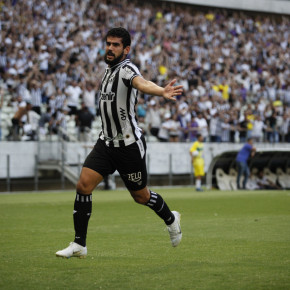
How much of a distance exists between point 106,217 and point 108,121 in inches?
→ 253

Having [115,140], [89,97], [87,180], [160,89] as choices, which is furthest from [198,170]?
[160,89]

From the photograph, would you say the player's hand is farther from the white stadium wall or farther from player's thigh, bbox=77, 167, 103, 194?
the white stadium wall

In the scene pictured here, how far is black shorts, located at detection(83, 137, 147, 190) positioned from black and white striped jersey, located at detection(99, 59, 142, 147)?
0.24 ft

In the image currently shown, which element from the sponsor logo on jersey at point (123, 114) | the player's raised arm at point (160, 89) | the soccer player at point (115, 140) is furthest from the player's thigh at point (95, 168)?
the player's raised arm at point (160, 89)

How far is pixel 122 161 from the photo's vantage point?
24.8ft

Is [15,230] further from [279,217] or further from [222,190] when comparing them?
[222,190]

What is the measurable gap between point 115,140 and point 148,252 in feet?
5.33

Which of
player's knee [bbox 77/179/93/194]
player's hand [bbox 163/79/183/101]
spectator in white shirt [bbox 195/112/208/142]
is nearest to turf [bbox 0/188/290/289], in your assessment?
player's knee [bbox 77/179/93/194]

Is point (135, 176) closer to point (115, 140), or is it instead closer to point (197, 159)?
point (115, 140)

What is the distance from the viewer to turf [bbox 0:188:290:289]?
6238mm

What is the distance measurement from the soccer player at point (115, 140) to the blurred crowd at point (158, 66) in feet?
53.9

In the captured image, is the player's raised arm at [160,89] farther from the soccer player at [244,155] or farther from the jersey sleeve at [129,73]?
the soccer player at [244,155]

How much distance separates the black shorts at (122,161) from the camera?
7.51 m

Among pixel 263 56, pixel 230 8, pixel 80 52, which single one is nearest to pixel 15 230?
pixel 80 52
